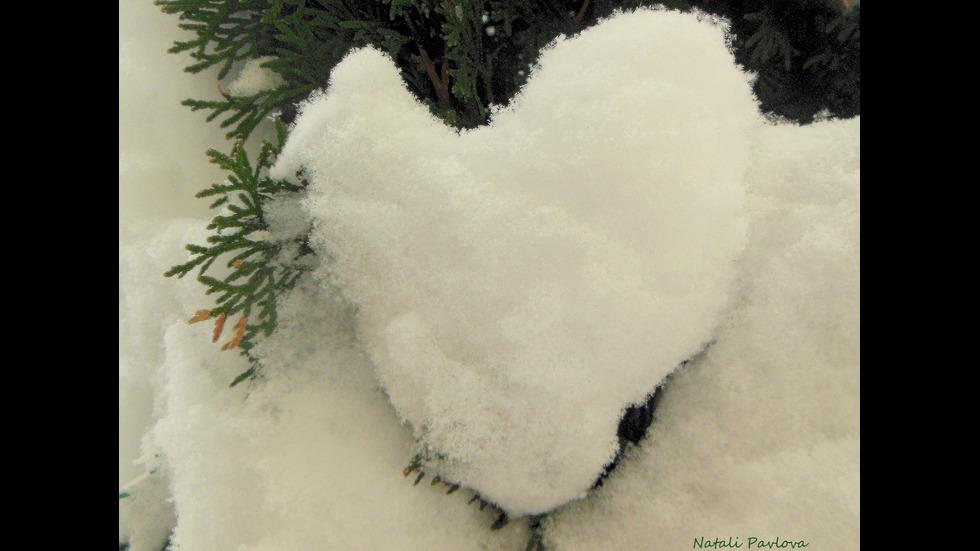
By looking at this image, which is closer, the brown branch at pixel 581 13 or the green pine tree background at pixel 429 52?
the green pine tree background at pixel 429 52

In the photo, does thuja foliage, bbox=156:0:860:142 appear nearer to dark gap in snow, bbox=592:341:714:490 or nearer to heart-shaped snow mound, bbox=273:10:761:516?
heart-shaped snow mound, bbox=273:10:761:516

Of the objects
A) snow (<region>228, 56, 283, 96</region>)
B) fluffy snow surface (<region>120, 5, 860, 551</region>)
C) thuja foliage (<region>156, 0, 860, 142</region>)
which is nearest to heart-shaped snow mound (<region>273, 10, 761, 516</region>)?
fluffy snow surface (<region>120, 5, 860, 551</region>)

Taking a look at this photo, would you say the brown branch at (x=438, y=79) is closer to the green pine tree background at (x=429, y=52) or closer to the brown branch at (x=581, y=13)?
the green pine tree background at (x=429, y=52)

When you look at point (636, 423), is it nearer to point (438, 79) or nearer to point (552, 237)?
point (552, 237)

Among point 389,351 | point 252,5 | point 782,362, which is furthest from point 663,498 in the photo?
point 252,5

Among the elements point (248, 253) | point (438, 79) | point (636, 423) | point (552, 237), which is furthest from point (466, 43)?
point (636, 423)

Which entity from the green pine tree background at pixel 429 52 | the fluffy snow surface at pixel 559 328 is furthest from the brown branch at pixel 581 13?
the fluffy snow surface at pixel 559 328
